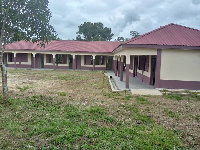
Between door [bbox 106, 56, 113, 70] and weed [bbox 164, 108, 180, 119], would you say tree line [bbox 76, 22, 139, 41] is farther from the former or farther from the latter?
weed [bbox 164, 108, 180, 119]

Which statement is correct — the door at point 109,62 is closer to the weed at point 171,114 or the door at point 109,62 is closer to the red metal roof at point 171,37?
the red metal roof at point 171,37

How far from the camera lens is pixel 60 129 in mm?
4645

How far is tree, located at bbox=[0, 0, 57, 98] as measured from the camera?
21.2 ft

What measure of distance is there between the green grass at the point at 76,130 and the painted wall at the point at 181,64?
5194mm

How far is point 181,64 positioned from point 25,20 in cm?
844

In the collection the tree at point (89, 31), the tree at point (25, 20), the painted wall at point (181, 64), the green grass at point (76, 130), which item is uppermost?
the tree at point (89, 31)

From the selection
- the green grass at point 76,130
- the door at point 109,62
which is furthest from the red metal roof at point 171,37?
the door at point 109,62

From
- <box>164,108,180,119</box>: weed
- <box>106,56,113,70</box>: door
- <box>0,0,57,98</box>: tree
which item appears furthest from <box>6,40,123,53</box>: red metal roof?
<box>164,108,180,119</box>: weed

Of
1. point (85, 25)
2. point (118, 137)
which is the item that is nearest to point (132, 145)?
point (118, 137)

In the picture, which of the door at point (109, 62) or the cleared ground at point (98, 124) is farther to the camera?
the door at point (109, 62)

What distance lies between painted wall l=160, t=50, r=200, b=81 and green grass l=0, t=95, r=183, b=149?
519 centimetres

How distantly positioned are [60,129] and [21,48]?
24423 millimetres

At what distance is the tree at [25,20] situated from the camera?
21.2 ft

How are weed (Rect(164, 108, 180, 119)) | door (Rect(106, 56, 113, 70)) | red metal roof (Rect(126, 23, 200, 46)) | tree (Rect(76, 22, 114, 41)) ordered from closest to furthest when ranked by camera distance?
weed (Rect(164, 108, 180, 119)) < red metal roof (Rect(126, 23, 200, 46)) < door (Rect(106, 56, 113, 70)) < tree (Rect(76, 22, 114, 41))
